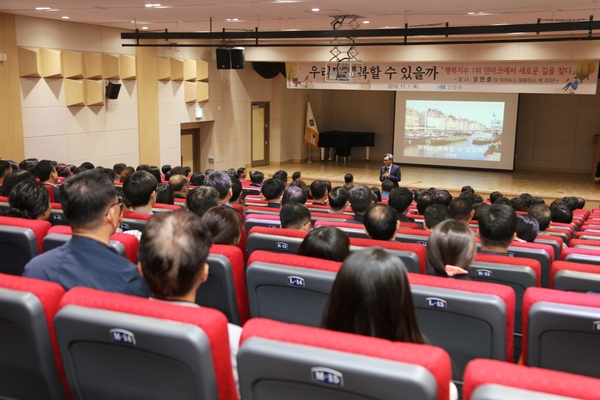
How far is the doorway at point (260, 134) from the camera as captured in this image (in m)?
15.4

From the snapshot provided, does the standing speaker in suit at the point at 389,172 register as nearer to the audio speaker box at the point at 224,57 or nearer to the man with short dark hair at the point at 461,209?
the audio speaker box at the point at 224,57

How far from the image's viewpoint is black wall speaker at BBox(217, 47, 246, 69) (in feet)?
36.8

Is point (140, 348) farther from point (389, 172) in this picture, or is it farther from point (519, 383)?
point (389, 172)

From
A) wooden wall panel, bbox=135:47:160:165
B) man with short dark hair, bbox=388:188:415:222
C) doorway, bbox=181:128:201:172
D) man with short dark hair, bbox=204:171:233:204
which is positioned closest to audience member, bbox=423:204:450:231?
man with short dark hair, bbox=388:188:415:222

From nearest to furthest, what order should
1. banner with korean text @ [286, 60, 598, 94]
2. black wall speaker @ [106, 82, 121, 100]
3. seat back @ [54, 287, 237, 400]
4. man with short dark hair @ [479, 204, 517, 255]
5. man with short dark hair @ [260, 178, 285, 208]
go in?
seat back @ [54, 287, 237, 400]
man with short dark hair @ [479, 204, 517, 255]
man with short dark hair @ [260, 178, 285, 208]
black wall speaker @ [106, 82, 121, 100]
banner with korean text @ [286, 60, 598, 94]

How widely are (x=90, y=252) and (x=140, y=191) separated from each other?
2.00 m

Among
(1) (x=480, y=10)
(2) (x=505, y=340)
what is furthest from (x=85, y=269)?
(1) (x=480, y=10)

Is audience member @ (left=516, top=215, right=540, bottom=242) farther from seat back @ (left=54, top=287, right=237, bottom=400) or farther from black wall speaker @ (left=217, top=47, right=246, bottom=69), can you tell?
black wall speaker @ (left=217, top=47, right=246, bottom=69)

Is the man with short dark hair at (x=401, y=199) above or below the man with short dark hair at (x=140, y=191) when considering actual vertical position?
below

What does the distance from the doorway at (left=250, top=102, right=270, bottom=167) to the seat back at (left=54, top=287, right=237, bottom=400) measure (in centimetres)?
1388

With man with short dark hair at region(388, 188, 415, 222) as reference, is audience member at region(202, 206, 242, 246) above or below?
above

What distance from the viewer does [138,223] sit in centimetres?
344

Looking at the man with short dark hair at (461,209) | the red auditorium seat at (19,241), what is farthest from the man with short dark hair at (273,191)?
the red auditorium seat at (19,241)

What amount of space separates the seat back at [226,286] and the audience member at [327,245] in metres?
0.29
